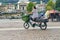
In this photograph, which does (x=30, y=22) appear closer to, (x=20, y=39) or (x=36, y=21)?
(x=36, y=21)

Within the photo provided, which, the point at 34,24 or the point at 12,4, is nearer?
the point at 34,24

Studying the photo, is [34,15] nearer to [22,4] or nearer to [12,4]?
[22,4]

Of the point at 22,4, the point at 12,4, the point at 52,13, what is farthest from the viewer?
the point at 12,4

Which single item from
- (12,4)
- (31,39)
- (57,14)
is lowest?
(12,4)

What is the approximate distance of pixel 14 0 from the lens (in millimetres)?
129500

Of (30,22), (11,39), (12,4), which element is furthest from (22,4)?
(11,39)

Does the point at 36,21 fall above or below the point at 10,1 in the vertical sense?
above

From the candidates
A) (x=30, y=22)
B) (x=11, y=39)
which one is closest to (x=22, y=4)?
(x=30, y=22)

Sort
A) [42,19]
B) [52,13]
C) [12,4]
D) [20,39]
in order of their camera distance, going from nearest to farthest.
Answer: [20,39] → [42,19] → [52,13] → [12,4]

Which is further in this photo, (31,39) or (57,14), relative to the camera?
(57,14)

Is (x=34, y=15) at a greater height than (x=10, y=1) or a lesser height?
greater

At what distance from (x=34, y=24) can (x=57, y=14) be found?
14428 mm

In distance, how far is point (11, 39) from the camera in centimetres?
1115

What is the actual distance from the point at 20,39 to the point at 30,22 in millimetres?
6718
